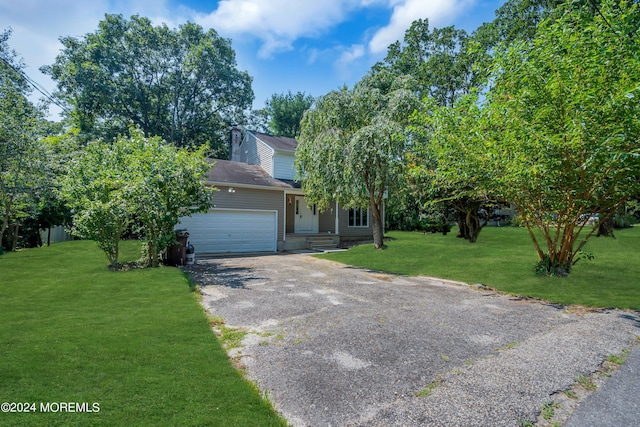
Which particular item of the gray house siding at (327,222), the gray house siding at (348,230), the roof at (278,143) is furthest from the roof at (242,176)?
the gray house siding at (348,230)

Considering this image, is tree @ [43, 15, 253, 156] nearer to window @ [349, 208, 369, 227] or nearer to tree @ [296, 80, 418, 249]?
window @ [349, 208, 369, 227]

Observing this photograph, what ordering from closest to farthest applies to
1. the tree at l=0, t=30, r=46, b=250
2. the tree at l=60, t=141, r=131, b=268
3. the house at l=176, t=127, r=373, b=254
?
the tree at l=60, t=141, r=131, b=268 → the tree at l=0, t=30, r=46, b=250 → the house at l=176, t=127, r=373, b=254

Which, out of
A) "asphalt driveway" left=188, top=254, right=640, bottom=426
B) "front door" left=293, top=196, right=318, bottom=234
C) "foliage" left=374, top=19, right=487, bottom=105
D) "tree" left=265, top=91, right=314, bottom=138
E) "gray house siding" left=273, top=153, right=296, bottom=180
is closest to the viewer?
"asphalt driveway" left=188, top=254, right=640, bottom=426

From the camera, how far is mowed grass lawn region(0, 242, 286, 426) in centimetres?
252

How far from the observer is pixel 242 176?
1603cm

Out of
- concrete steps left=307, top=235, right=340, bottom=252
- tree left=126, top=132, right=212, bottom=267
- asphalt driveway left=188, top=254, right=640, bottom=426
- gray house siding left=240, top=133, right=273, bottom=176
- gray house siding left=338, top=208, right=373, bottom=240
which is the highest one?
gray house siding left=240, top=133, right=273, bottom=176

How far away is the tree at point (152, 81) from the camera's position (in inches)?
1015

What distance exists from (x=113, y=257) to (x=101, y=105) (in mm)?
22898

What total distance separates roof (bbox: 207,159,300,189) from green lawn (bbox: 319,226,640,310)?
15.4ft

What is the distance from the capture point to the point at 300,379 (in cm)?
325

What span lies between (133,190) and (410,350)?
297 inches

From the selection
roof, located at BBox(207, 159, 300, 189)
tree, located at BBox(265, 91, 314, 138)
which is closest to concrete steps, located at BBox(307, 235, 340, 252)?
roof, located at BBox(207, 159, 300, 189)

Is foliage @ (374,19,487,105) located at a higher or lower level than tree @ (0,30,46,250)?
higher

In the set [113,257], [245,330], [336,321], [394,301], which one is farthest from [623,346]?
[113,257]
